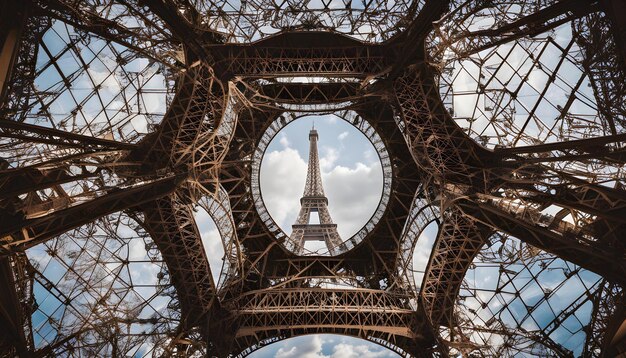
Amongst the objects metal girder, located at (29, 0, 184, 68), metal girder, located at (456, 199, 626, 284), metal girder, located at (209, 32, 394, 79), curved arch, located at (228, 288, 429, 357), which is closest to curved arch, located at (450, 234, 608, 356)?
curved arch, located at (228, 288, 429, 357)

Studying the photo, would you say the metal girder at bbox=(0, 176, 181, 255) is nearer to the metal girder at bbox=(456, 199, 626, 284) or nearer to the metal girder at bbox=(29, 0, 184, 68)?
the metal girder at bbox=(29, 0, 184, 68)

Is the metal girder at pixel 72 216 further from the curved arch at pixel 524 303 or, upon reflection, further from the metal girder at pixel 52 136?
the curved arch at pixel 524 303

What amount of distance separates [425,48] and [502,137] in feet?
15.4

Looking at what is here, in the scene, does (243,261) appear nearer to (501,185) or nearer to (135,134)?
(135,134)

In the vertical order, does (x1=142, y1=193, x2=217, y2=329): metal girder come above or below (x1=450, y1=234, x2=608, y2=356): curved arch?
above

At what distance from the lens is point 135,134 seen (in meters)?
20.2

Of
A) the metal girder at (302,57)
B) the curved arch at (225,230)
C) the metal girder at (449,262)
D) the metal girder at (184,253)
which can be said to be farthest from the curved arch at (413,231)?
the metal girder at (184,253)

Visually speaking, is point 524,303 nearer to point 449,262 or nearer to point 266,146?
point 449,262

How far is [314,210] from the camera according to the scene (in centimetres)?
5169

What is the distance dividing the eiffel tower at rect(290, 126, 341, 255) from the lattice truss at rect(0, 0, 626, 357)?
46.4 feet

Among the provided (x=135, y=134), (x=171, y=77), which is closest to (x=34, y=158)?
(x=135, y=134)

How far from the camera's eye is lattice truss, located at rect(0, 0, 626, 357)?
16.0 metres

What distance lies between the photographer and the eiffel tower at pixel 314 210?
43.2 meters

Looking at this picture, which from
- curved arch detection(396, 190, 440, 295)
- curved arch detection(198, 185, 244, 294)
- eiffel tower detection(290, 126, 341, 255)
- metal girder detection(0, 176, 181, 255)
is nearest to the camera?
metal girder detection(0, 176, 181, 255)
